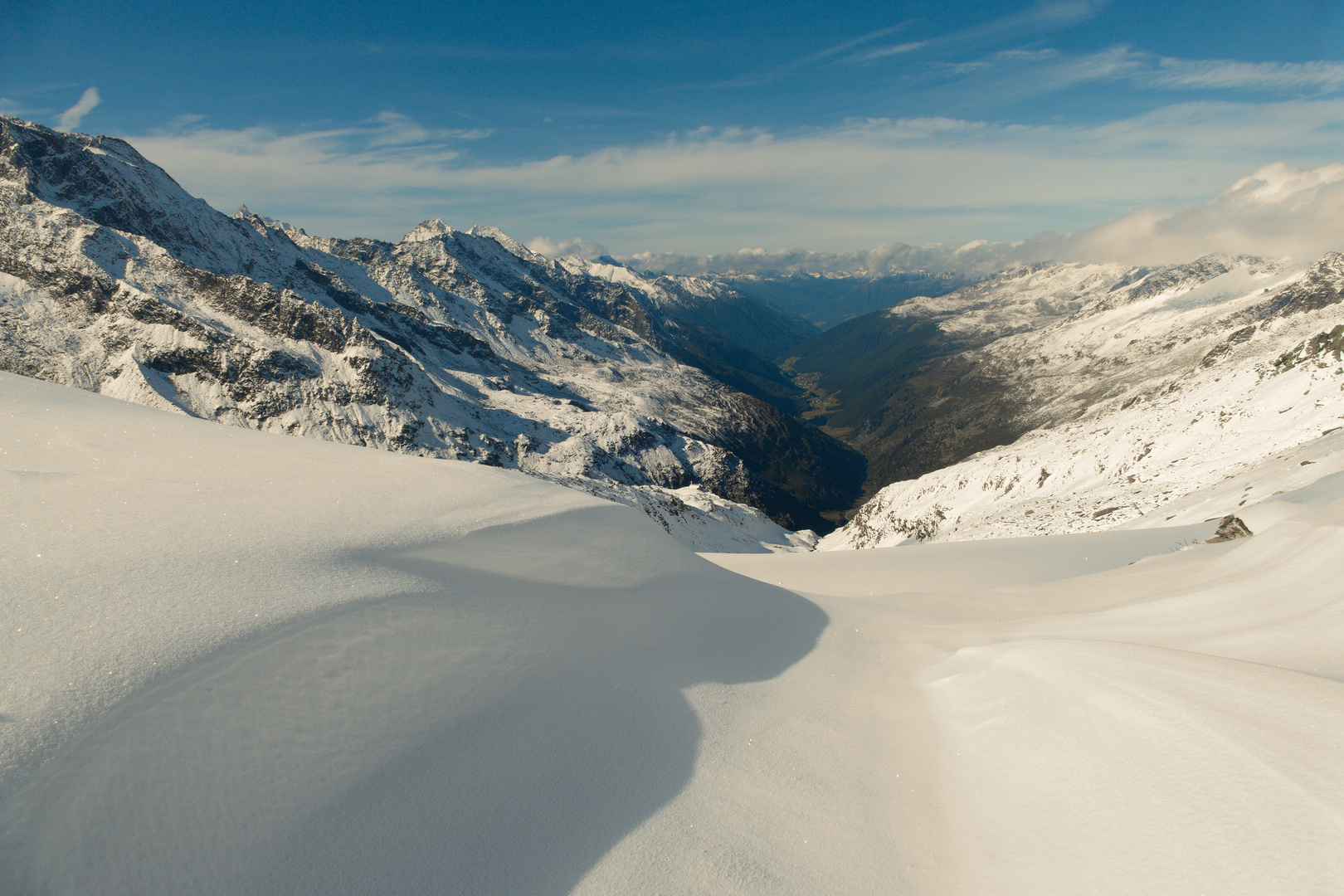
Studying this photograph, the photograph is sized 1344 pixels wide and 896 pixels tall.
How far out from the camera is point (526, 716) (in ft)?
19.2

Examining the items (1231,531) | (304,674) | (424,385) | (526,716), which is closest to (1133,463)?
(1231,531)

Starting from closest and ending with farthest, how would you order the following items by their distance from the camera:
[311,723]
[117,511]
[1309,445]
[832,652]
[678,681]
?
1. [311,723]
2. [117,511]
3. [678,681]
4. [832,652]
5. [1309,445]

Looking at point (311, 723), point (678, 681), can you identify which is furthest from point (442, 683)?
point (678, 681)

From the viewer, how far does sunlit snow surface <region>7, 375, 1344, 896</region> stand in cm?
402

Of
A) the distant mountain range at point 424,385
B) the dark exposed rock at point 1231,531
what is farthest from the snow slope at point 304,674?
the distant mountain range at point 424,385

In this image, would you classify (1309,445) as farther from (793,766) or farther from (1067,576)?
(793,766)

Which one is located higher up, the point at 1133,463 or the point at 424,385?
the point at 424,385

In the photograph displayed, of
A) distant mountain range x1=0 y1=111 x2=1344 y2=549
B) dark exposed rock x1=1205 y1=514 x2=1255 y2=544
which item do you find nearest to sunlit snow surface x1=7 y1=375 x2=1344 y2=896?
dark exposed rock x1=1205 y1=514 x2=1255 y2=544

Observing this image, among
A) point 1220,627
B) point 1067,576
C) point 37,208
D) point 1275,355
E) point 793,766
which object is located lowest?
point 1067,576

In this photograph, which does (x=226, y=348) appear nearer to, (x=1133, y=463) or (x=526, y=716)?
(x=526, y=716)

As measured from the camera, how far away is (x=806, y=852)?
199 inches

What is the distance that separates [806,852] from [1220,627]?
760cm

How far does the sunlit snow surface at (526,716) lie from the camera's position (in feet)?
13.2

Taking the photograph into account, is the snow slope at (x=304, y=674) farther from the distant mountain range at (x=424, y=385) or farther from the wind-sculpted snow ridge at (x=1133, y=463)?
the distant mountain range at (x=424, y=385)
